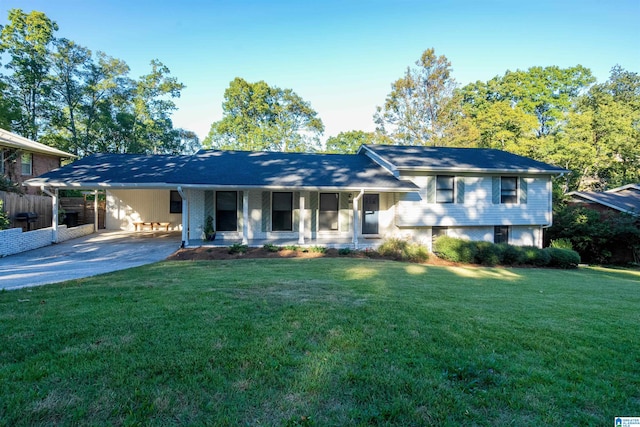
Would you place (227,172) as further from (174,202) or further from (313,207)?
(174,202)

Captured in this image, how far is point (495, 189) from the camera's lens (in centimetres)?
1564

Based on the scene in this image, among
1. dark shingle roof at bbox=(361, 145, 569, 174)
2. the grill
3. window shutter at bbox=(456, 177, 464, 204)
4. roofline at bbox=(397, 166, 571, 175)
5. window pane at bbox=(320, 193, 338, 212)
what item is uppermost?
dark shingle roof at bbox=(361, 145, 569, 174)

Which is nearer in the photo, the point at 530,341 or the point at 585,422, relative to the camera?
the point at 585,422

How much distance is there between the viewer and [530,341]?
352cm

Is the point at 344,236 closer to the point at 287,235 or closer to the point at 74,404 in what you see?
the point at 287,235

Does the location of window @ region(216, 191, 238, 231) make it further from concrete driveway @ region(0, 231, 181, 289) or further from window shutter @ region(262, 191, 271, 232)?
concrete driveway @ region(0, 231, 181, 289)

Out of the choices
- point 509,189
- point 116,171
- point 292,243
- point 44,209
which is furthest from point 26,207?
point 509,189

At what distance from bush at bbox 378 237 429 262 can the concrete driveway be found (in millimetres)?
7997

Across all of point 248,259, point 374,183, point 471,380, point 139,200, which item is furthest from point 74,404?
point 139,200

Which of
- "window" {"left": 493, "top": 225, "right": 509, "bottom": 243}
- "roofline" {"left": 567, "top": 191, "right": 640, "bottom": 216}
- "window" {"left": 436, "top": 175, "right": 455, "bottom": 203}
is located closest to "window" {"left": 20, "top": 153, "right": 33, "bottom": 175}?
"window" {"left": 436, "top": 175, "right": 455, "bottom": 203}

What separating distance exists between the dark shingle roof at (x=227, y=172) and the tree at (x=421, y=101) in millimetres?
14235

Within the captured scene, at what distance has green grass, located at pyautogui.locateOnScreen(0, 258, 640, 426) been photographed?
7.45 ft

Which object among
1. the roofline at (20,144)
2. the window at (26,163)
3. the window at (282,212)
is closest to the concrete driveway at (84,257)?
the window at (282,212)

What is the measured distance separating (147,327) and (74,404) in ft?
4.77
